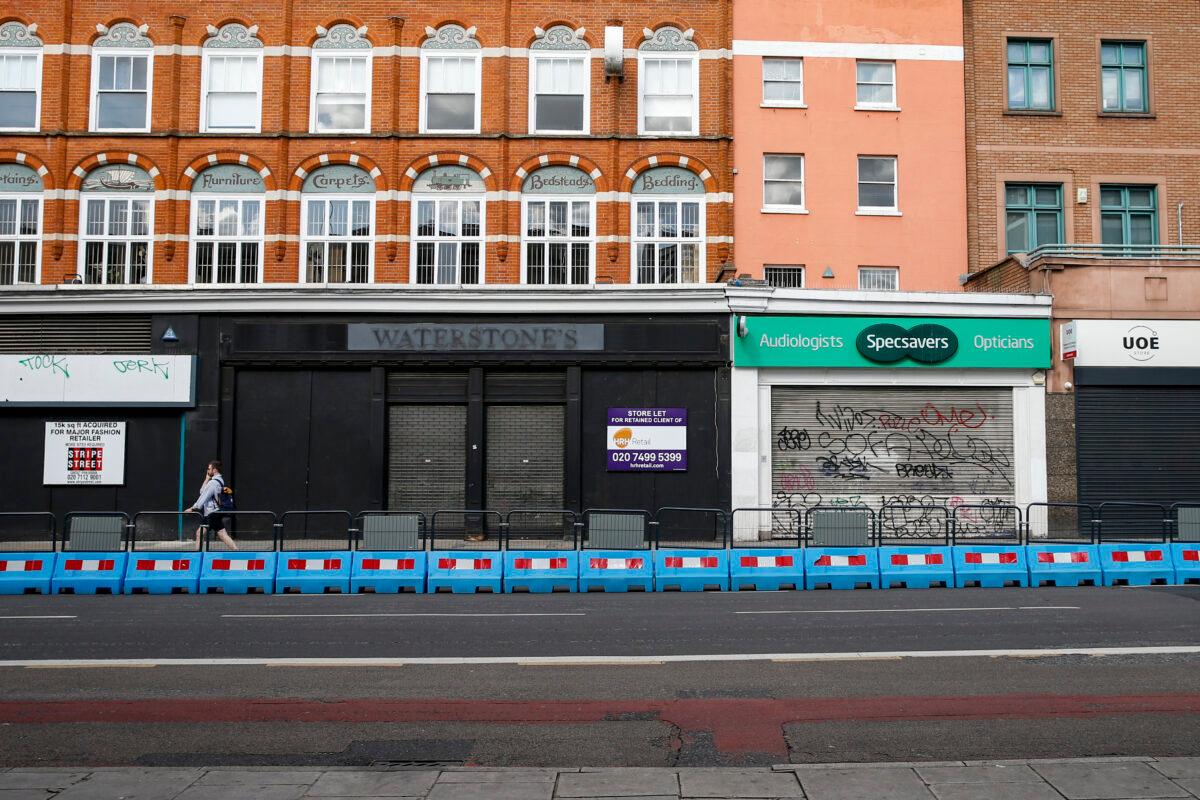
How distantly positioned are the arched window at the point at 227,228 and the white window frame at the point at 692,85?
861 cm

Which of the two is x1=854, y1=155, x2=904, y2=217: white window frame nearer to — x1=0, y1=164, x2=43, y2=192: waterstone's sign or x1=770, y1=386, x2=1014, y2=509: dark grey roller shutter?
x1=770, y1=386, x2=1014, y2=509: dark grey roller shutter

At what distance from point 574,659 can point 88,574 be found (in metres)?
9.09

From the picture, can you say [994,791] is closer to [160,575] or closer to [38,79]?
[160,575]

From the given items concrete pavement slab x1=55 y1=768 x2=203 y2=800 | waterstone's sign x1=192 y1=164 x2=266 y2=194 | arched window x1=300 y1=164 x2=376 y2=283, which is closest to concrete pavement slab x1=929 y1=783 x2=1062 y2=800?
concrete pavement slab x1=55 y1=768 x2=203 y2=800

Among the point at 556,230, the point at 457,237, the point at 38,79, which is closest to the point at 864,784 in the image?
the point at 556,230

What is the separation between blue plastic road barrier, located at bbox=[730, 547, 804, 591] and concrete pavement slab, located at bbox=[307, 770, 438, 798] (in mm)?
9509

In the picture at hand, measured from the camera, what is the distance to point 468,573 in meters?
15.2

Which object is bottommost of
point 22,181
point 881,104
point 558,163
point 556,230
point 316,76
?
point 556,230

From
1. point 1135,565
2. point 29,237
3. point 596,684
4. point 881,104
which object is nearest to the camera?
point 596,684

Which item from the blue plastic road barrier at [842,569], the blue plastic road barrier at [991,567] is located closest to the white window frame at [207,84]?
the blue plastic road barrier at [842,569]

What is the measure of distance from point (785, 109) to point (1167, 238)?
942cm

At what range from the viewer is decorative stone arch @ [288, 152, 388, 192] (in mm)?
22750

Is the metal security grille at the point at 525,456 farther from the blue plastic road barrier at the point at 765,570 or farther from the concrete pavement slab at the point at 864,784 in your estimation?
the concrete pavement slab at the point at 864,784

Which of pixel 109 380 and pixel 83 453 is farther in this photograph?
pixel 83 453
